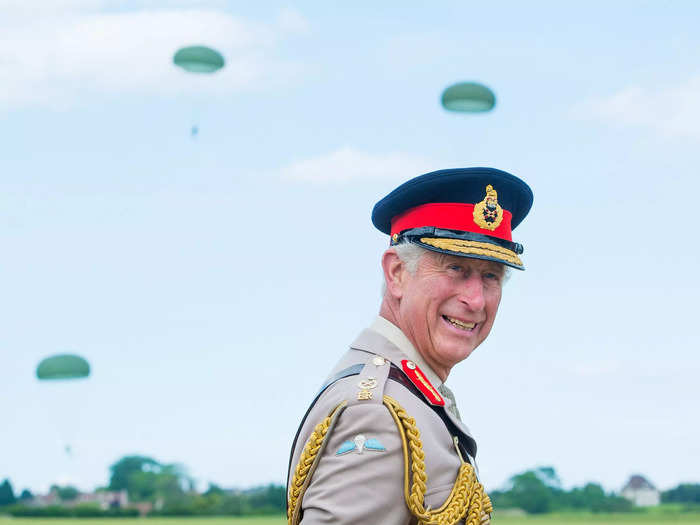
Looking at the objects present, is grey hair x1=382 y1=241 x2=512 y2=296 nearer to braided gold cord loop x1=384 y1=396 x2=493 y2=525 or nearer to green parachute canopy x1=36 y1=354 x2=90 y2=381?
braided gold cord loop x1=384 y1=396 x2=493 y2=525

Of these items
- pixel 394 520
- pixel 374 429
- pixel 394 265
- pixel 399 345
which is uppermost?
pixel 394 265

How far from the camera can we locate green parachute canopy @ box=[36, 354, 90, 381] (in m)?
38.9

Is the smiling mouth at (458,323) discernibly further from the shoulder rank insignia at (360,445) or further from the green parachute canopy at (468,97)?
the green parachute canopy at (468,97)

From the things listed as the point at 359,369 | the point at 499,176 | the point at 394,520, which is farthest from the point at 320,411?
the point at 499,176

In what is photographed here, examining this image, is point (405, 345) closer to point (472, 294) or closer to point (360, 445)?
point (472, 294)

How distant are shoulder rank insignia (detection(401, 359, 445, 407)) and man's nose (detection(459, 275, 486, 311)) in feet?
1.23

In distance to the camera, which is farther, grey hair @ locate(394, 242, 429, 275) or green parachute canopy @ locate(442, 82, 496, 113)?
green parachute canopy @ locate(442, 82, 496, 113)

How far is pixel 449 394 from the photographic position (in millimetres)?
5238

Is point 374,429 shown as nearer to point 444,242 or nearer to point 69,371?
point 444,242


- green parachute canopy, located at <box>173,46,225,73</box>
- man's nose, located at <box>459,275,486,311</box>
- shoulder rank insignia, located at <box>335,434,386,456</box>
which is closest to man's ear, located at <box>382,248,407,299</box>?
man's nose, located at <box>459,275,486,311</box>

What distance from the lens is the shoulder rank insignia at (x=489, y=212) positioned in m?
4.93

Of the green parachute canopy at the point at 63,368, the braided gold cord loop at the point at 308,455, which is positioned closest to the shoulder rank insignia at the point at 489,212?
the braided gold cord loop at the point at 308,455

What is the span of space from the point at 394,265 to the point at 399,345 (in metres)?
0.37

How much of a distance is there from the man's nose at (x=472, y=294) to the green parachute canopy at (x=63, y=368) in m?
35.6
